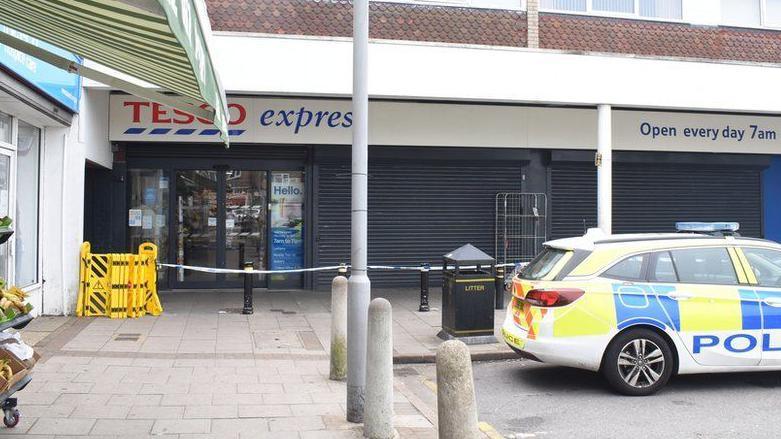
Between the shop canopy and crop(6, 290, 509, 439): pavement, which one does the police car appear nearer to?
crop(6, 290, 509, 439): pavement

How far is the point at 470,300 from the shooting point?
29.7 ft

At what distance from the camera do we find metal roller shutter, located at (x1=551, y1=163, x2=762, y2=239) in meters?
15.8

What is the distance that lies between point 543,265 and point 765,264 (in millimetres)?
2306

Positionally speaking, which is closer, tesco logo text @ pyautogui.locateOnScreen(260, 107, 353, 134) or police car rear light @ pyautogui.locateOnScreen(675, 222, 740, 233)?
police car rear light @ pyautogui.locateOnScreen(675, 222, 740, 233)

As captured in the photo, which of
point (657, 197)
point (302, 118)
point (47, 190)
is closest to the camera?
point (47, 190)

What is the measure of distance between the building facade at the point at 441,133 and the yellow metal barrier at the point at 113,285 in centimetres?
249

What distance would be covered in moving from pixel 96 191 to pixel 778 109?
46.1 feet

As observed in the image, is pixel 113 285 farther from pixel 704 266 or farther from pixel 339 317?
pixel 704 266

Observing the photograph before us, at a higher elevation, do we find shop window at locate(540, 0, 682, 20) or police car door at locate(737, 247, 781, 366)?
shop window at locate(540, 0, 682, 20)

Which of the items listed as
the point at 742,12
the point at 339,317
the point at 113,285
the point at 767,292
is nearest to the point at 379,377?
the point at 339,317

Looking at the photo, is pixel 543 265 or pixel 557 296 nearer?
pixel 557 296

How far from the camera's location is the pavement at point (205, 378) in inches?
222

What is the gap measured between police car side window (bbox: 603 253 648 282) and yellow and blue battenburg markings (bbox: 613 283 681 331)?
5.0 inches

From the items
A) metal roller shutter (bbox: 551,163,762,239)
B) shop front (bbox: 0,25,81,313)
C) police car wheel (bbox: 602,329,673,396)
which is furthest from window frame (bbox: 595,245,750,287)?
metal roller shutter (bbox: 551,163,762,239)
